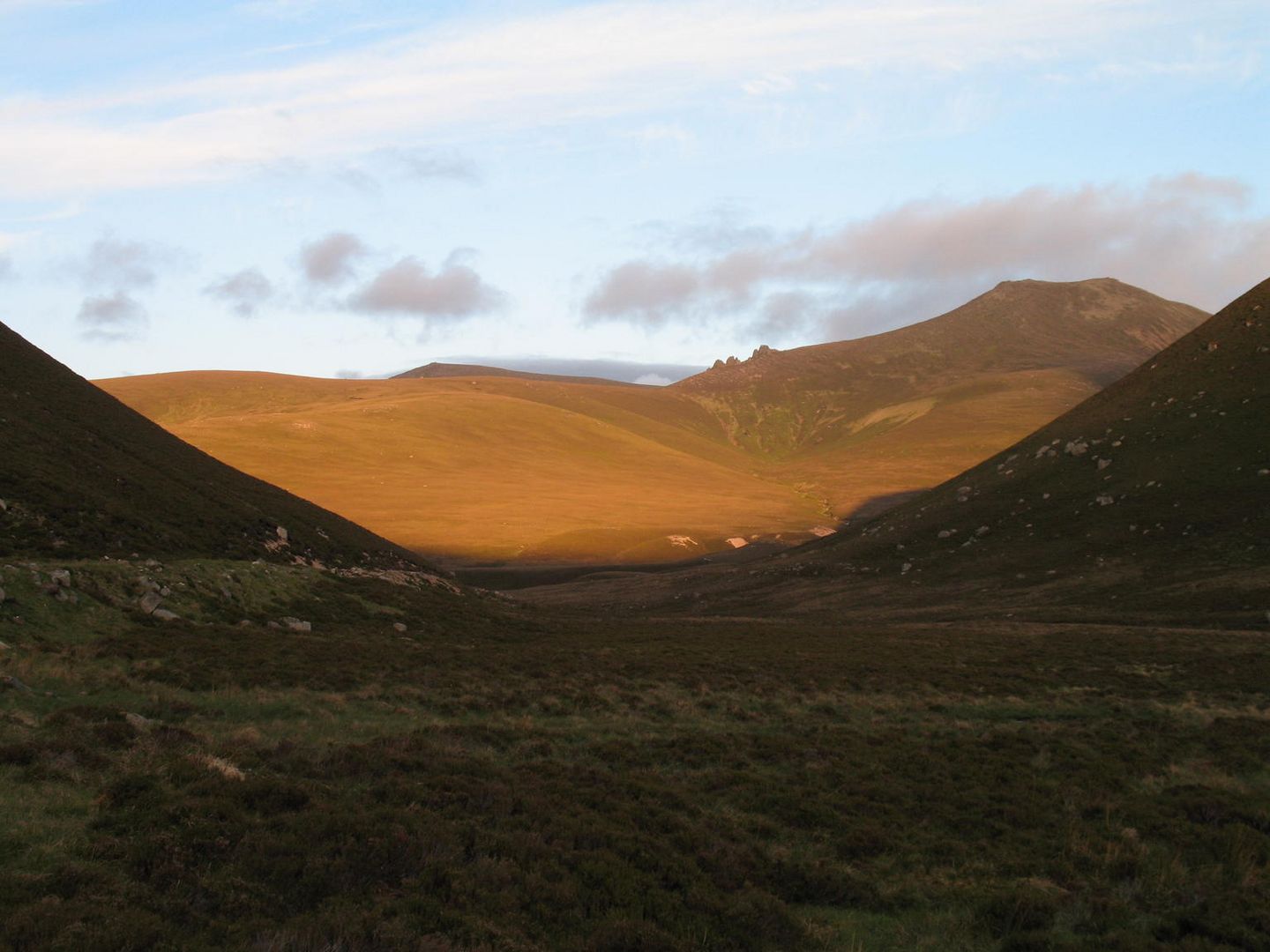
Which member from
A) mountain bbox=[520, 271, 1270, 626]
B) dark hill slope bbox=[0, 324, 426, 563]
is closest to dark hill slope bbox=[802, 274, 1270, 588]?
mountain bbox=[520, 271, 1270, 626]

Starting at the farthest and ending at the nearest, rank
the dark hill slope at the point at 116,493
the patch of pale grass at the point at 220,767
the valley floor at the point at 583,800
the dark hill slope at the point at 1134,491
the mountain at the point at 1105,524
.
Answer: the dark hill slope at the point at 1134,491, the mountain at the point at 1105,524, the dark hill slope at the point at 116,493, the patch of pale grass at the point at 220,767, the valley floor at the point at 583,800

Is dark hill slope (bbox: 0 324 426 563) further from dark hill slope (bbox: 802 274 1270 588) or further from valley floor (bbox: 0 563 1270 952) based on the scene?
dark hill slope (bbox: 802 274 1270 588)

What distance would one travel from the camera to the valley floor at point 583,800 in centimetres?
1049

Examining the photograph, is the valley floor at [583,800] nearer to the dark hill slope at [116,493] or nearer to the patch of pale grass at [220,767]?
the patch of pale grass at [220,767]

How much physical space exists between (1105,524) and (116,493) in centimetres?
7333

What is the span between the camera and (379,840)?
38.4 ft

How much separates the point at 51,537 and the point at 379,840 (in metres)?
32.9

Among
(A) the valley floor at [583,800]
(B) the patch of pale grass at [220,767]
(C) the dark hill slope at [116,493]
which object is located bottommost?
(A) the valley floor at [583,800]

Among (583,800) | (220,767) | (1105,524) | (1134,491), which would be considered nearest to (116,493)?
(220,767)

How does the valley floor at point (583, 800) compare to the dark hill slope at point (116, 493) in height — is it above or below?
below

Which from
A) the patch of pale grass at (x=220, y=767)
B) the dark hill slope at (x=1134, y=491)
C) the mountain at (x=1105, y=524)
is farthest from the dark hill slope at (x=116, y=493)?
the dark hill slope at (x=1134, y=491)

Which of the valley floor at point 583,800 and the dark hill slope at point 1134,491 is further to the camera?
the dark hill slope at point 1134,491

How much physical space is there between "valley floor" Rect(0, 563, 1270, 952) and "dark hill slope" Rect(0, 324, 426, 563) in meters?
8.75

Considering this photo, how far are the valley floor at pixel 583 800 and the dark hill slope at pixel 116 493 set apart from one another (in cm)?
875
